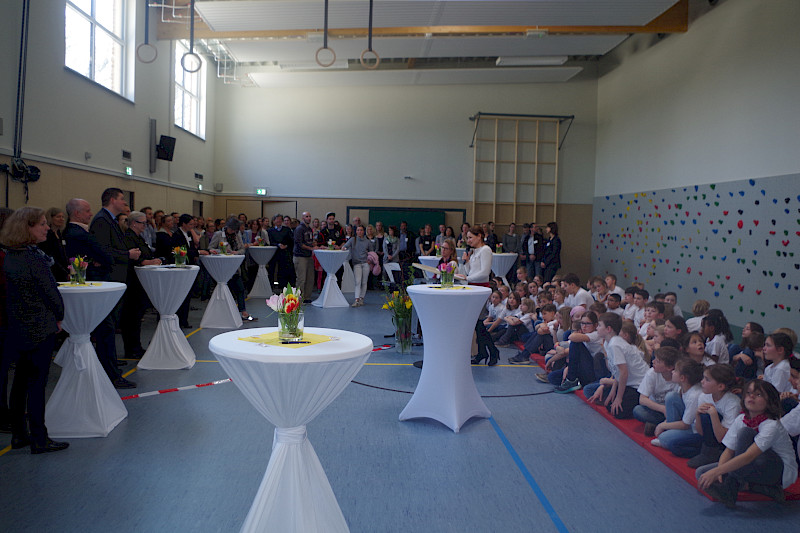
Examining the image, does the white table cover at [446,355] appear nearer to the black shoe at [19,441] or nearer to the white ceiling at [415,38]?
the black shoe at [19,441]

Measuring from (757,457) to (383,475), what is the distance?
6.35ft

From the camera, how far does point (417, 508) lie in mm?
2934

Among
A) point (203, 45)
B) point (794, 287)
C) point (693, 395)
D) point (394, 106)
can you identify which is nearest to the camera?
point (693, 395)

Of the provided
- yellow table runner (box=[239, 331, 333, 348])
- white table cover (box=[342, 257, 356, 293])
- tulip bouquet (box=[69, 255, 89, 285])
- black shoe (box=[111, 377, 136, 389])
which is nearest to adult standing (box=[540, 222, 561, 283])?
white table cover (box=[342, 257, 356, 293])

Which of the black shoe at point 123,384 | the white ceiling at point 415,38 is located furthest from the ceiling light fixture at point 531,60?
the black shoe at point 123,384

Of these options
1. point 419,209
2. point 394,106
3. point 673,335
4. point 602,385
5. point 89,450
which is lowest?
point 89,450

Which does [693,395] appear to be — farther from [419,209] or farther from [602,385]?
[419,209]

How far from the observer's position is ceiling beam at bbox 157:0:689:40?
10438mm

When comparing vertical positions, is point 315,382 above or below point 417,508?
above

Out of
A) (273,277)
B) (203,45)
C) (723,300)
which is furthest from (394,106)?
(723,300)

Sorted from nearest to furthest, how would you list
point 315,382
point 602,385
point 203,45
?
point 315,382 < point 602,385 < point 203,45

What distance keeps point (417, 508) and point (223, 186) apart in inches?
516

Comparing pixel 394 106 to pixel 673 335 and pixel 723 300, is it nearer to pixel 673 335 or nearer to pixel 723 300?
pixel 723 300

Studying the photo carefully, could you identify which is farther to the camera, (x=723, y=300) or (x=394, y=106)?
(x=394, y=106)
